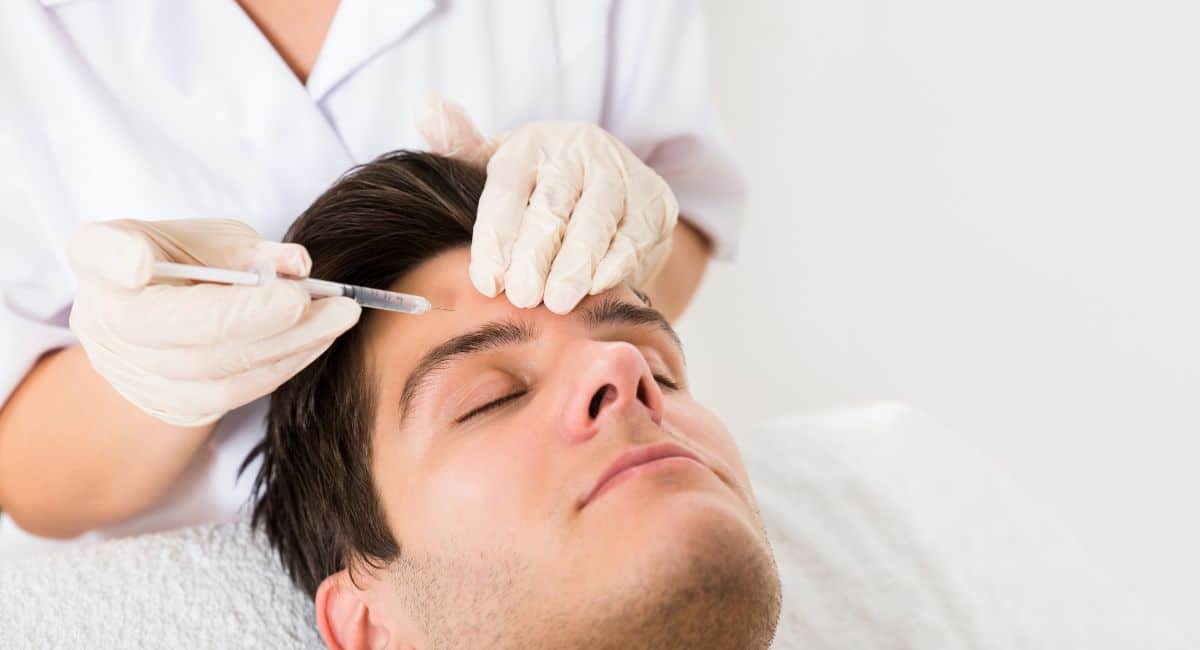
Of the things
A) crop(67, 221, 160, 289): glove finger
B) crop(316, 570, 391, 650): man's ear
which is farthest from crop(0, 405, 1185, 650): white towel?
crop(67, 221, 160, 289): glove finger

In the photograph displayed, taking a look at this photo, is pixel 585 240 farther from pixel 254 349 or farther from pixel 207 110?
pixel 207 110

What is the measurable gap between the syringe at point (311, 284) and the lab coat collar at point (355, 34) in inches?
13.3

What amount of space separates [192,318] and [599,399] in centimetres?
38

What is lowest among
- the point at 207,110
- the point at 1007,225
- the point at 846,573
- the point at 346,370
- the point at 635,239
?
the point at 846,573

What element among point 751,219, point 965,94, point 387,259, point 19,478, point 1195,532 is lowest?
point 1195,532

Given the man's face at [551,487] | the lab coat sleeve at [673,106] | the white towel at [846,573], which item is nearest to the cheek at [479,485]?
the man's face at [551,487]

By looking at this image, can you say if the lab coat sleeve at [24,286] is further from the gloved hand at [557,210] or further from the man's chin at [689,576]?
the man's chin at [689,576]

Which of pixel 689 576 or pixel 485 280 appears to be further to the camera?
pixel 485 280

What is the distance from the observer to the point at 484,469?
0.94 meters

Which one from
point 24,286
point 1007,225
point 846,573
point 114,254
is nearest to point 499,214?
point 114,254

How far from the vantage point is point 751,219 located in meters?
2.22

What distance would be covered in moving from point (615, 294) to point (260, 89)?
0.49 m

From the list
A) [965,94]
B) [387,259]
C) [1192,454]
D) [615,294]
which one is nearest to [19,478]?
[387,259]

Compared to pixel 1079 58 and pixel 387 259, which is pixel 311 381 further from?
pixel 1079 58
